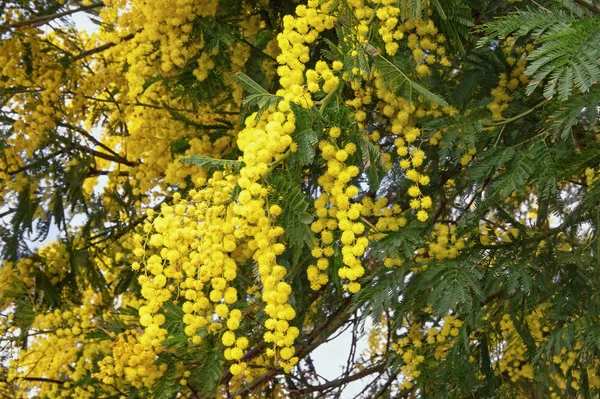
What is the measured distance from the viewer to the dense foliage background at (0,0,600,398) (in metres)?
2.38

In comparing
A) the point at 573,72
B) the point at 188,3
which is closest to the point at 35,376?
the point at 188,3

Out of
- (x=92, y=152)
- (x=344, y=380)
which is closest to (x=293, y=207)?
(x=344, y=380)

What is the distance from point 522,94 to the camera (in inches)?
134

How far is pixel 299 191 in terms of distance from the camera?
242 cm

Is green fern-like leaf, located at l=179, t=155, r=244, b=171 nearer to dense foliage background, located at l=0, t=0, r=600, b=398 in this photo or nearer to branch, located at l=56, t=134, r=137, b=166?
dense foliage background, located at l=0, t=0, r=600, b=398

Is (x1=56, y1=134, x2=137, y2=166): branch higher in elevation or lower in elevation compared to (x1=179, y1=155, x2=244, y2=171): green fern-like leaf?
higher

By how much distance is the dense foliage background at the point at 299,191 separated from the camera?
2.38 metres

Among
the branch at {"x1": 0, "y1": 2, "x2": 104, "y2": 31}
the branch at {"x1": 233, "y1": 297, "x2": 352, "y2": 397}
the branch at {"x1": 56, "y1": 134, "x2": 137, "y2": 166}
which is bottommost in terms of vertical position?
the branch at {"x1": 233, "y1": 297, "x2": 352, "y2": 397}

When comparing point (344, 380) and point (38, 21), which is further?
point (344, 380)

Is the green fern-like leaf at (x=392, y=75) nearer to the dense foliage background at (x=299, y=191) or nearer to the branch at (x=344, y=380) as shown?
the dense foliage background at (x=299, y=191)

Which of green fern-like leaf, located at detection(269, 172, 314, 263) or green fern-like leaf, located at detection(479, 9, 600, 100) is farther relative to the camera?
green fern-like leaf, located at detection(269, 172, 314, 263)

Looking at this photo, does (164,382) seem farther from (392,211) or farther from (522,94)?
(522,94)

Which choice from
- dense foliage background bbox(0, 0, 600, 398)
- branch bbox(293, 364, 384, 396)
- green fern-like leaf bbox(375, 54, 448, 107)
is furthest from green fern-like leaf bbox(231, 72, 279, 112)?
branch bbox(293, 364, 384, 396)

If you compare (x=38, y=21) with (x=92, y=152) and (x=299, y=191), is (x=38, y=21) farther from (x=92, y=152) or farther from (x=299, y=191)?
(x=299, y=191)
